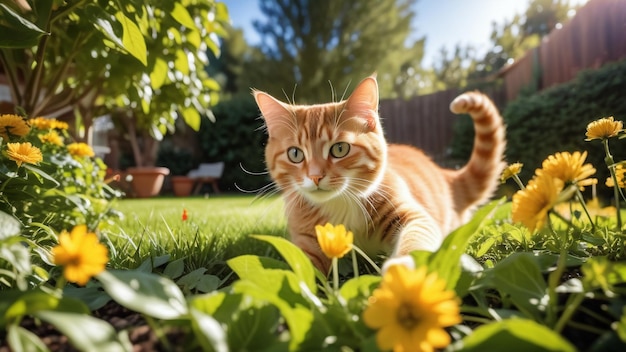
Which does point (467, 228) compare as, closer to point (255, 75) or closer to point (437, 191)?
point (437, 191)

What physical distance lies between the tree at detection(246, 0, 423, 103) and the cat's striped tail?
39.9 ft

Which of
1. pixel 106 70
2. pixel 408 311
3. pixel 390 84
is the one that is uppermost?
pixel 390 84

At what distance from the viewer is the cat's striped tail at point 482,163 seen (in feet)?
6.28

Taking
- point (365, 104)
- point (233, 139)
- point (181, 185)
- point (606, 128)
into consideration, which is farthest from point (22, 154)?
point (233, 139)

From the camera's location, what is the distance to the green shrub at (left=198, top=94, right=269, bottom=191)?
28.9ft

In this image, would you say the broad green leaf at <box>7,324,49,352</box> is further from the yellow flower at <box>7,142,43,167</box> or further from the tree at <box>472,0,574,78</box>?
the tree at <box>472,0,574,78</box>

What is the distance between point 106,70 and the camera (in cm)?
196

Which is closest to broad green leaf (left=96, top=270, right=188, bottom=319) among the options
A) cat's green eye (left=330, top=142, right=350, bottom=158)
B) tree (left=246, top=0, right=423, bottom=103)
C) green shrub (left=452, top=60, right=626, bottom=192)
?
cat's green eye (left=330, top=142, right=350, bottom=158)

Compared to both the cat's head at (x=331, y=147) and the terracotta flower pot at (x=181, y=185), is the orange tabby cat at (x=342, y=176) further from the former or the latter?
the terracotta flower pot at (x=181, y=185)

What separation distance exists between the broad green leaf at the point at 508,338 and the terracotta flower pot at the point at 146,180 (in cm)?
636

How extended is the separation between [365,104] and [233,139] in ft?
26.0

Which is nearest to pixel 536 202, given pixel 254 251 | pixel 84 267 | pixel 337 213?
pixel 84 267

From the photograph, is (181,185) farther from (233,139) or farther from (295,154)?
(295,154)

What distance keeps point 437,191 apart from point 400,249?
943 millimetres
